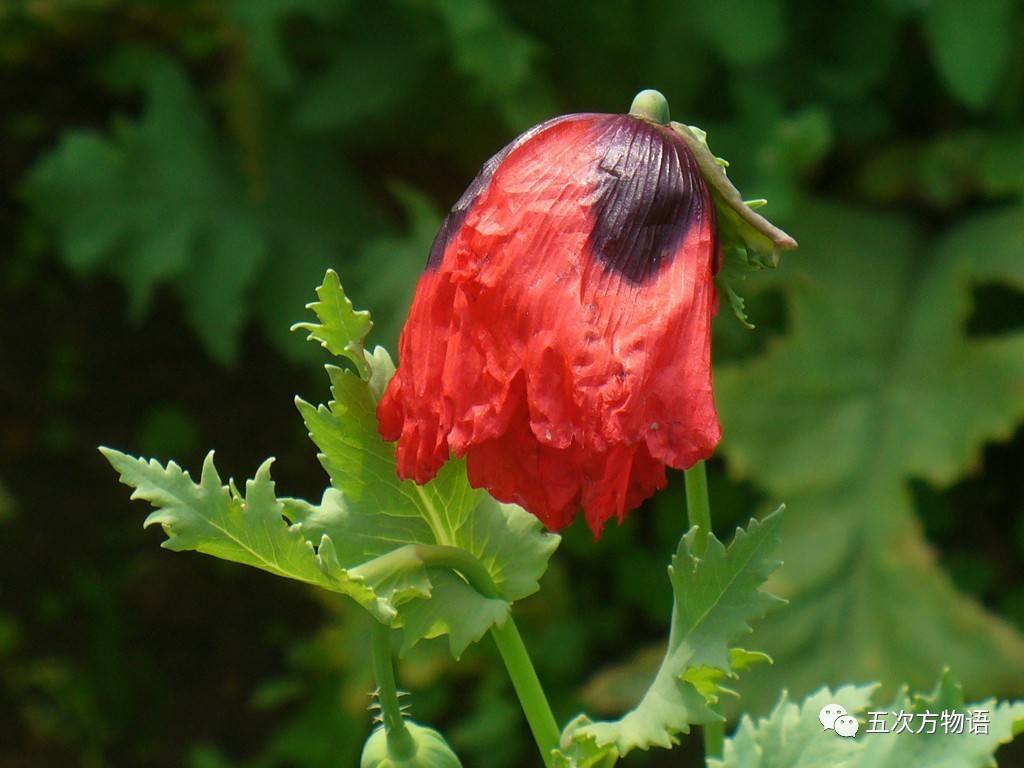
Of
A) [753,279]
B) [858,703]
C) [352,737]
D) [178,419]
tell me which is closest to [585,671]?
[352,737]

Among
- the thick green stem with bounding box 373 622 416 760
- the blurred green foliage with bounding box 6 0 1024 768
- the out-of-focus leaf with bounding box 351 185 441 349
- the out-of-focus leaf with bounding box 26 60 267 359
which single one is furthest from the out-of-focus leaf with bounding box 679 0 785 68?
the thick green stem with bounding box 373 622 416 760

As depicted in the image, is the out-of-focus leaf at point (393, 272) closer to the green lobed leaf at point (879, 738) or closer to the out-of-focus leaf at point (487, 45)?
the out-of-focus leaf at point (487, 45)

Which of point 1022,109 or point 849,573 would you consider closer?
point 849,573

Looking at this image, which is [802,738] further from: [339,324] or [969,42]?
[969,42]

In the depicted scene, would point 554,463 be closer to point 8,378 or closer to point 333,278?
point 333,278

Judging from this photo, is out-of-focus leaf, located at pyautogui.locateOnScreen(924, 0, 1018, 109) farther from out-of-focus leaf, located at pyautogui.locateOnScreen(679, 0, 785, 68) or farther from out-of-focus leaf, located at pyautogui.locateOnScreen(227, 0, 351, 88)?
out-of-focus leaf, located at pyautogui.locateOnScreen(227, 0, 351, 88)

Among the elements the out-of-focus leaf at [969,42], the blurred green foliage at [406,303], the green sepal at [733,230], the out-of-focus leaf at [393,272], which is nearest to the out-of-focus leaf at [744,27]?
the blurred green foliage at [406,303]
